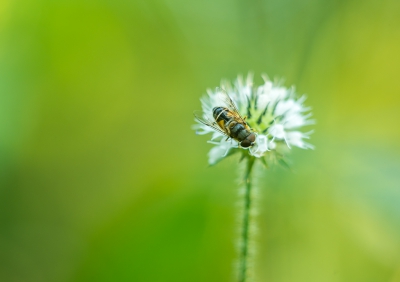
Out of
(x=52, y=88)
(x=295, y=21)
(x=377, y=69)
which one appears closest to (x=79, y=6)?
(x=52, y=88)

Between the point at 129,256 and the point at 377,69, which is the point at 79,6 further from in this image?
the point at 377,69

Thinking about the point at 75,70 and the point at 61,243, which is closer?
the point at 61,243

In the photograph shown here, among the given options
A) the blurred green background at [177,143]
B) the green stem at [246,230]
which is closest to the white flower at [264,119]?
the green stem at [246,230]

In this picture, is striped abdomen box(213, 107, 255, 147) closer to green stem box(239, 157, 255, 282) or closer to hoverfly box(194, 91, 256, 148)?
hoverfly box(194, 91, 256, 148)

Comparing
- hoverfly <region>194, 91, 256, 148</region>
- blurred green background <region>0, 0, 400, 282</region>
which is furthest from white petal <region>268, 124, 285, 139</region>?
blurred green background <region>0, 0, 400, 282</region>

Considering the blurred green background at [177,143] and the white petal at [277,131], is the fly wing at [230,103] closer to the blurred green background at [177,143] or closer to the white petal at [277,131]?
the white petal at [277,131]

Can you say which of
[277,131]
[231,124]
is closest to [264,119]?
[277,131]
